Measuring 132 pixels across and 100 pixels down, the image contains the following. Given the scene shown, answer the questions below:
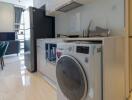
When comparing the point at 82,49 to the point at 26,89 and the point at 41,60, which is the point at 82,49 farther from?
A: the point at 41,60

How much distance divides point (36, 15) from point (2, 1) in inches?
158

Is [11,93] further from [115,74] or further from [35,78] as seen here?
[115,74]

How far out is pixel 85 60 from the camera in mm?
1215

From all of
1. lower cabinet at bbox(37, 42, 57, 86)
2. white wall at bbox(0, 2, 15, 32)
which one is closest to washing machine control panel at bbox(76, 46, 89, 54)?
lower cabinet at bbox(37, 42, 57, 86)

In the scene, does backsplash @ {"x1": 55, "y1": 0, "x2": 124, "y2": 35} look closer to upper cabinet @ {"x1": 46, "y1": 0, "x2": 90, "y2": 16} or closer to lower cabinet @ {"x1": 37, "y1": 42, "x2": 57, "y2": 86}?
upper cabinet @ {"x1": 46, "y1": 0, "x2": 90, "y2": 16}

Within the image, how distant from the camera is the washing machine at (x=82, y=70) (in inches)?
46.5

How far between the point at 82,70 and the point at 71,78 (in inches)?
7.9

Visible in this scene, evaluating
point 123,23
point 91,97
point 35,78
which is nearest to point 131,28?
point 123,23

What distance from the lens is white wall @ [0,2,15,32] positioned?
6.33 m

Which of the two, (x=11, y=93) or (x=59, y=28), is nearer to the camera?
(x=11, y=93)

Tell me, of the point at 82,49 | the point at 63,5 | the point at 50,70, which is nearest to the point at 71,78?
the point at 82,49

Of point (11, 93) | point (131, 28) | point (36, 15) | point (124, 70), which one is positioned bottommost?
point (11, 93)

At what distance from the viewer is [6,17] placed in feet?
21.3

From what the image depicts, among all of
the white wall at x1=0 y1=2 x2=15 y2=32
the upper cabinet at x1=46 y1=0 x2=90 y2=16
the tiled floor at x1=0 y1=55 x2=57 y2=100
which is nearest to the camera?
the tiled floor at x1=0 y1=55 x2=57 y2=100
